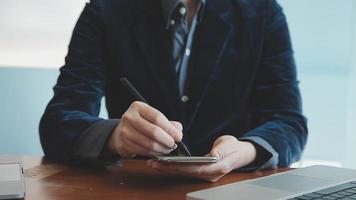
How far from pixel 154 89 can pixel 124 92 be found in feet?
0.27

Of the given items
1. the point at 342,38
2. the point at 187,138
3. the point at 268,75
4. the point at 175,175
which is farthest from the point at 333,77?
the point at 175,175

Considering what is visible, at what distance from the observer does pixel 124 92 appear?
116 centimetres

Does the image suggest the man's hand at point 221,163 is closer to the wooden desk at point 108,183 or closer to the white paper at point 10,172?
the wooden desk at point 108,183

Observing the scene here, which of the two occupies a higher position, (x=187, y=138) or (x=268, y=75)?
(x=268, y=75)

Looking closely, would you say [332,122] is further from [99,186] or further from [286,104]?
[99,186]

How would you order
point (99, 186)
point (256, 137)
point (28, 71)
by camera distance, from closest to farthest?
point (99, 186) → point (256, 137) → point (28, 71)

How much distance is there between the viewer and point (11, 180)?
682 mm

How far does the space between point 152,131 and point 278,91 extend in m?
0.48

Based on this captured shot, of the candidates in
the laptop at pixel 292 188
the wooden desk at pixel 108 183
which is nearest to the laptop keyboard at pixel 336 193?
the laptop at pixel 292 188

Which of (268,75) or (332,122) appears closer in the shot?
(268,75)

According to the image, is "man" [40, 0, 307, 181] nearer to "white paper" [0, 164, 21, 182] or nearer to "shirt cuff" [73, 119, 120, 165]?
"shirt cuff" [73, 119, 120, 165]

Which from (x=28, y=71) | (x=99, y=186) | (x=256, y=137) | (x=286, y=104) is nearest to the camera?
(x=99, y=186)

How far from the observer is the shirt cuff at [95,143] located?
85cm

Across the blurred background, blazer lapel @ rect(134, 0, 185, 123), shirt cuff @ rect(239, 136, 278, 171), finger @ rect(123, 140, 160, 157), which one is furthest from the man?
the blurred background
